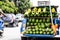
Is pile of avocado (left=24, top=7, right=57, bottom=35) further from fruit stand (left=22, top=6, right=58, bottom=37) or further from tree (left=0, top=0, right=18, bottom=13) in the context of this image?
tree (left=0, top=0, right=18, bottom=13)

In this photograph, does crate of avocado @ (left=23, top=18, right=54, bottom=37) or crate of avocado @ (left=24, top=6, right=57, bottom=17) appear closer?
crate of avocado @ (left=23, top=18, right=54, bottom=37)

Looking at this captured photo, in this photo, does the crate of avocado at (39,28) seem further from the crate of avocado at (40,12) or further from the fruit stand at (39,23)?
the crate of avocado at (40,12)

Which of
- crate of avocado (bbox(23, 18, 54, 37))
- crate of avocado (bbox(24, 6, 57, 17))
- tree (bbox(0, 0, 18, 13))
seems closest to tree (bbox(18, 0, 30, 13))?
tree (bbox(0, 0, 18, 13))

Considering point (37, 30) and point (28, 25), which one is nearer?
point (37, 30)

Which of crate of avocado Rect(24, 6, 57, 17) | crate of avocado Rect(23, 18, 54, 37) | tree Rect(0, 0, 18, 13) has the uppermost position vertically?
tree Rect(0, 0, 18, 13)

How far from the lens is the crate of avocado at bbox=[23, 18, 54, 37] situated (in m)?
7.07

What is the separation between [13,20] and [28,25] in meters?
10.3

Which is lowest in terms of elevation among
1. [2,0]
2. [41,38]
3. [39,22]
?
[41,38]

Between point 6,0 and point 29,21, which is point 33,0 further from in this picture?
point 29,21

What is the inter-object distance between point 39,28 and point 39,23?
0.31 meters

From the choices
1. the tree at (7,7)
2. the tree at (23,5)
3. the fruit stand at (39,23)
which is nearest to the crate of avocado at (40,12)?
→ the fruit stand at (39,23)

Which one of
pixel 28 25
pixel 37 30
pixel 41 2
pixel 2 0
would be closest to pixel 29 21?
pixel 28 25

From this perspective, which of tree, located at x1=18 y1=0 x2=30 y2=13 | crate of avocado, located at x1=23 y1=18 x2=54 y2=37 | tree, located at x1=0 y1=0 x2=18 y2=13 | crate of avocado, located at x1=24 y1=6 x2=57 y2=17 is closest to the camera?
crate of avocado, located at x1=23 y1=18 x2=54 y2=37

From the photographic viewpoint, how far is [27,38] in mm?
7332
